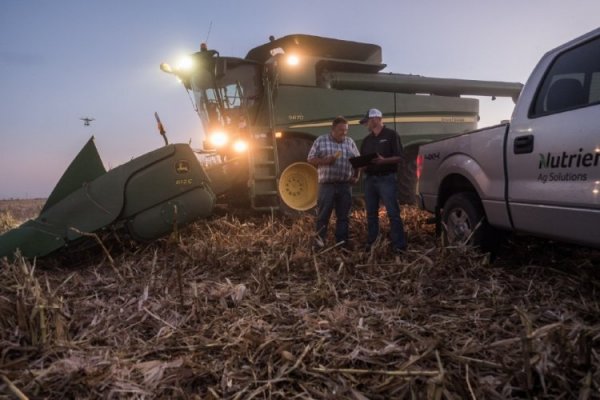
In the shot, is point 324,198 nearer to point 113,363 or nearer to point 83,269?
point 83,269

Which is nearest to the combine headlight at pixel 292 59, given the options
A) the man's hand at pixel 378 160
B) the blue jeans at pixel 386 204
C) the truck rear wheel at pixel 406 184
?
the truck rear wheel at pixel 406 184

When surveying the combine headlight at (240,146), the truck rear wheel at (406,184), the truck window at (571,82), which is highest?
the truck window at (571,82)

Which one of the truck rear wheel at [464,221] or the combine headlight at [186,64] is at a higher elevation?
the combine headlight at [186,64]

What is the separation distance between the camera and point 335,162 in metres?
5.29

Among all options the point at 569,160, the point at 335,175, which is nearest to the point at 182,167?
the point at 335,175

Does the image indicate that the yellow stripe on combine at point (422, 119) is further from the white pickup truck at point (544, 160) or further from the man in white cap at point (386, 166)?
the white pickup truck at point (544, 160)

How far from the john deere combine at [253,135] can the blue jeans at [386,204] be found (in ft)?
7.01

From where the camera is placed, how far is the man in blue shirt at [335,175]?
17.3 ft

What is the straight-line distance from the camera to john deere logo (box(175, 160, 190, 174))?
5031 millimetres

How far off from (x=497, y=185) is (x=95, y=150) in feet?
15.6

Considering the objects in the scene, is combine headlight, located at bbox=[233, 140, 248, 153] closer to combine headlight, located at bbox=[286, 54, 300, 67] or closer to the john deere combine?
the john deere combine

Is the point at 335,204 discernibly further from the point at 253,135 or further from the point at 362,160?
the point at 253,135

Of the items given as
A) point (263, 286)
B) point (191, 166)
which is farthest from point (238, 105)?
point (263, 286)

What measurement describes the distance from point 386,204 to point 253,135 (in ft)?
10.3
